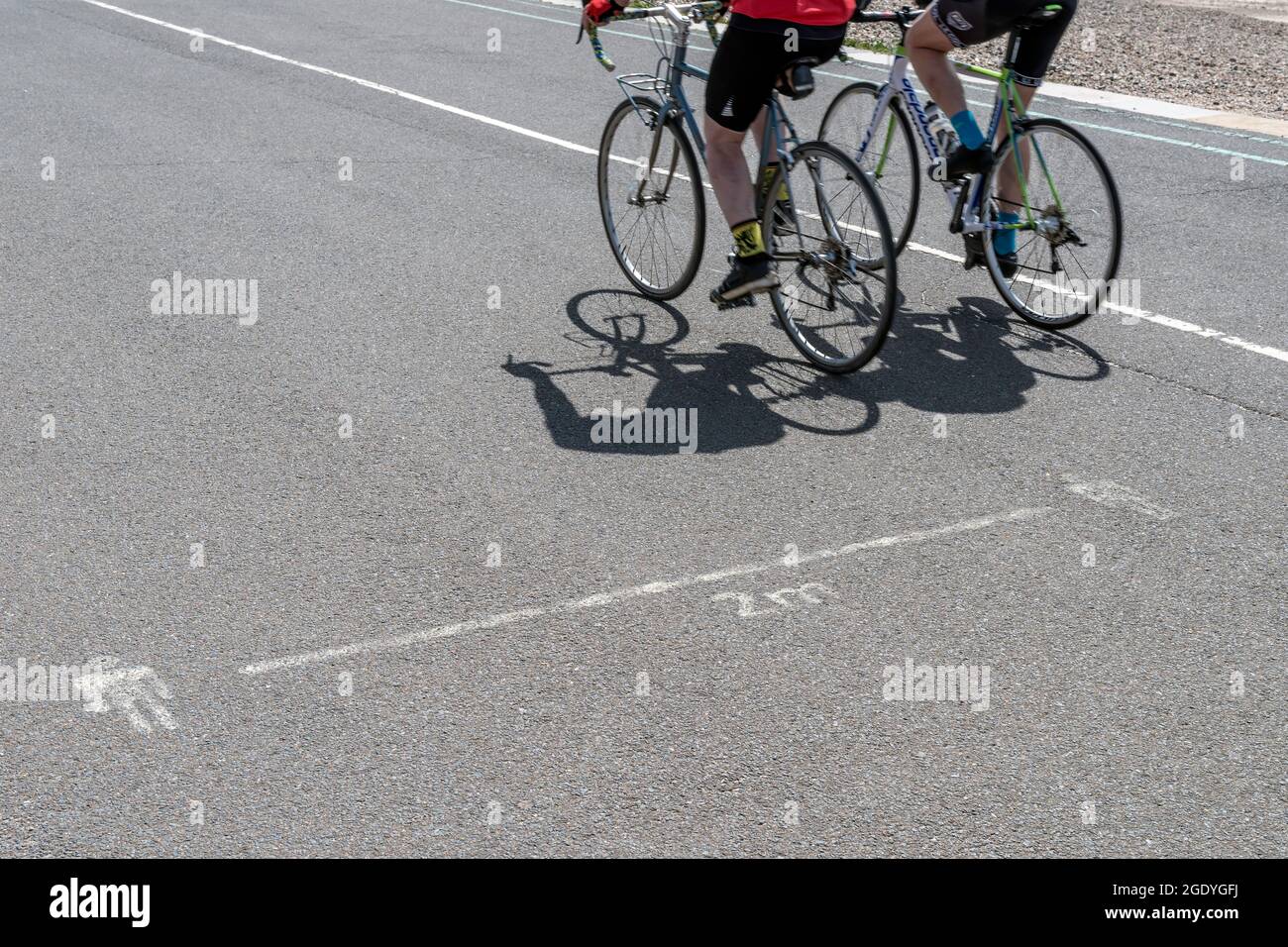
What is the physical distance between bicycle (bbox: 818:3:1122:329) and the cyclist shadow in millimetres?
211

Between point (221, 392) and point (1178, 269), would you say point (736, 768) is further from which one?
point (1178, 269)

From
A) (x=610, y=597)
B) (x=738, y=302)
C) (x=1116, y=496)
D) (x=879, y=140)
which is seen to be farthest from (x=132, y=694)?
(x=879, y=140)

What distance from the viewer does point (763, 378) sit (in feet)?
20.4

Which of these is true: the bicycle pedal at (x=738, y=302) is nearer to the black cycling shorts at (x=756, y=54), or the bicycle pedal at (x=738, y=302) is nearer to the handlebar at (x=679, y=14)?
the black cycling shorts at (x=756, y=54)

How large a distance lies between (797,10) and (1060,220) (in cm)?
160

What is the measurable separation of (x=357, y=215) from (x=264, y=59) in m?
6.71

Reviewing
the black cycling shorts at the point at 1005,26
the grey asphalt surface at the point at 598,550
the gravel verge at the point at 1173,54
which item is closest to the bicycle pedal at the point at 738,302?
the grey asphalt surface at the point at 598,550

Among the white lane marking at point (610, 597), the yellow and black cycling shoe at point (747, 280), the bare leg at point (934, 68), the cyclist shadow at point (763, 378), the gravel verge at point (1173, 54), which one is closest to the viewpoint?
the white lane marking at point (610, 597)

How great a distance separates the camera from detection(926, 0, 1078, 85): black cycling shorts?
6391 mm

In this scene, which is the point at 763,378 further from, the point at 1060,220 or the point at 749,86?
the point at 1060,220

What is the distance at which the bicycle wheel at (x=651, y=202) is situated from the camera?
22.5 ft

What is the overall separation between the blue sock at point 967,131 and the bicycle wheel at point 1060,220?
0.12 metres

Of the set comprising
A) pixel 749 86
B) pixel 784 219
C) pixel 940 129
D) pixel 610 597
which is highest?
pixel 749 86
